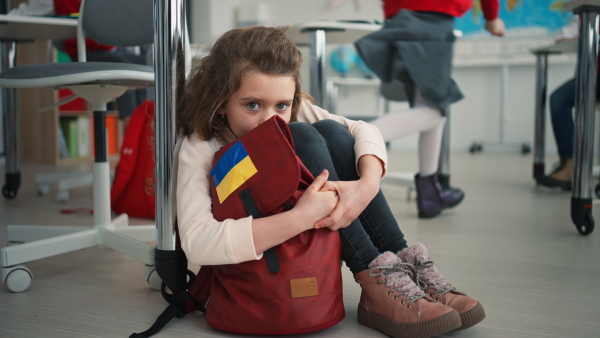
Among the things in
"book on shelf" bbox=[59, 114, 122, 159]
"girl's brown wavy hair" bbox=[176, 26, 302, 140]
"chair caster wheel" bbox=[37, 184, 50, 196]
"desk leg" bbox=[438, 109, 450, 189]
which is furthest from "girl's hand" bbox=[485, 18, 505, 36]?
"book on shelf" bbox=[59, 114, 122, 159]

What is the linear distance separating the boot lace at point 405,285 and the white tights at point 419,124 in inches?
41.2

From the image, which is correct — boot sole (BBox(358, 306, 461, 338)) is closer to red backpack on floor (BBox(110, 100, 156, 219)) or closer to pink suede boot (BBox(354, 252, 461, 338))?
pink suede boot (BBox(354, 252, 461, 338))

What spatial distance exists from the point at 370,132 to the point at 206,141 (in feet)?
0.97

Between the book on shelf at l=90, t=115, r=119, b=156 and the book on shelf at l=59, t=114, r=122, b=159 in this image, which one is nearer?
the book on shelf at l=59, t=114, r=122, b=159

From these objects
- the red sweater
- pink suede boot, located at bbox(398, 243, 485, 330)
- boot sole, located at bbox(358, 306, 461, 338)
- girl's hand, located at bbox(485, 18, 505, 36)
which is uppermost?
the red sweater

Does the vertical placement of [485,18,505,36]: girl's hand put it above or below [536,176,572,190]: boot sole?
above

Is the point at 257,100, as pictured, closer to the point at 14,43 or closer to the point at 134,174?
the point at 134,174

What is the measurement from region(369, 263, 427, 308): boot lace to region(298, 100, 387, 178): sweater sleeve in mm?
Result: 166

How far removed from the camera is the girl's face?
3.12 feet

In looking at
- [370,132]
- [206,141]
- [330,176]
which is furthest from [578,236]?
[206,141]

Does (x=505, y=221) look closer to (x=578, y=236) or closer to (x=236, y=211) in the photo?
(x=578, y=236)

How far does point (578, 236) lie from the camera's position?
5.39ft

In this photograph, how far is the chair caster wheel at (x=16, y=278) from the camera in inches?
43.3

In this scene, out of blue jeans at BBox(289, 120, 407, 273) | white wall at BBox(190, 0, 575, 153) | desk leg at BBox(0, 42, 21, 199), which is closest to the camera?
blue jeans at BBox(289, 120, 407, 273)
